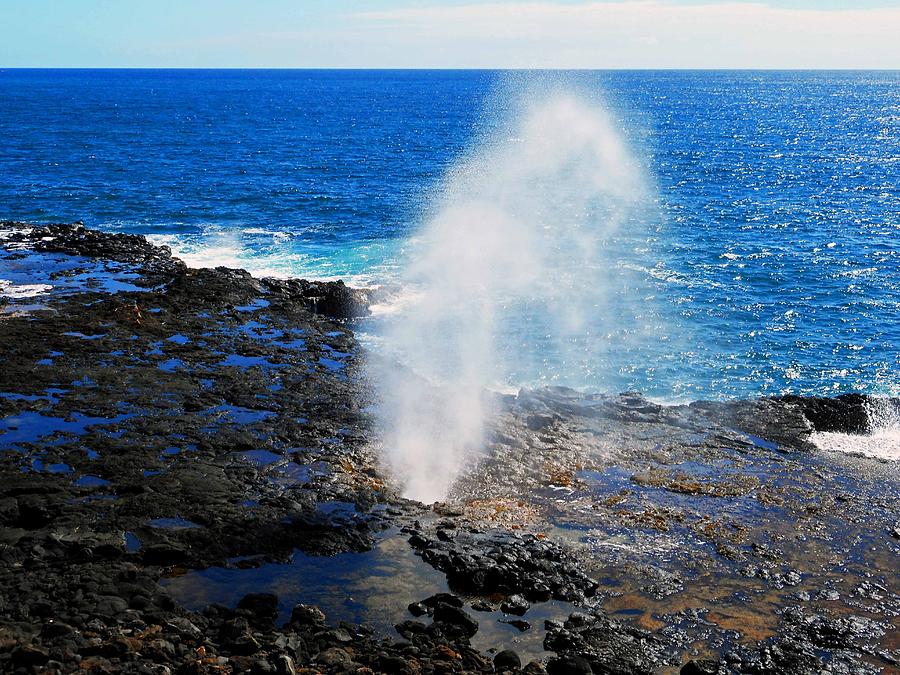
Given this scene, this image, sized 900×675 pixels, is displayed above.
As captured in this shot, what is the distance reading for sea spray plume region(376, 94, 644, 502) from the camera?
26766mm

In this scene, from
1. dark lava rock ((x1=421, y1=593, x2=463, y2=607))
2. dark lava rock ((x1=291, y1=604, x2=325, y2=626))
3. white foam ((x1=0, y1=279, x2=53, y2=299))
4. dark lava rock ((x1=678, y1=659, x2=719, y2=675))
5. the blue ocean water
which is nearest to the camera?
dark lava rock ((x1=678, y1=659, x2=719, y2=675))

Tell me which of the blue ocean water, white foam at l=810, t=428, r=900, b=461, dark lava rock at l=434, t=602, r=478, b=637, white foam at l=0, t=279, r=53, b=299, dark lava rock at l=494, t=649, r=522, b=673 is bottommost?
dark lava rock at l=494, t=649, r=522, b=673

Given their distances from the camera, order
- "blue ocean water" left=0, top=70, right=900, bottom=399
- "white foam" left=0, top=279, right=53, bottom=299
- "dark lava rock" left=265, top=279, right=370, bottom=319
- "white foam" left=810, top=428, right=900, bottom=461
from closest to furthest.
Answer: "white foam" left=810, top=428, right=900, bottom=461 < "white foam" left=0, top=279, right=53, bottom=299 < "blue ocean water" left=0, top=70, right=900, bottom=399 < "dark lava rock" left=265, top=279, right=370, bottom=319

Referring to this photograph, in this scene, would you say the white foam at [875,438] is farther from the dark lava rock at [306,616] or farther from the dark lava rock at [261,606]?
the dark lava rock at [261,606]

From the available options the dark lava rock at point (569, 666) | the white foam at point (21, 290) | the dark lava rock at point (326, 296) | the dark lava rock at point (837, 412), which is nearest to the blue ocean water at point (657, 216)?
the dark lava rock at point (326, 296)

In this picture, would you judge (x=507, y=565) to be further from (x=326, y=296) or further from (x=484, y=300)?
(x=484, y=300)

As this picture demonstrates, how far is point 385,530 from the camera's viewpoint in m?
20.2

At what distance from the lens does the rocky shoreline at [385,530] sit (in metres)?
16.0

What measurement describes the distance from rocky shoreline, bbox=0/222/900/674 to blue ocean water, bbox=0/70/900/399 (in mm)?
8101

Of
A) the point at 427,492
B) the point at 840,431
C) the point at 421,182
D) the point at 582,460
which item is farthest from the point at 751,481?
the point at 421,182

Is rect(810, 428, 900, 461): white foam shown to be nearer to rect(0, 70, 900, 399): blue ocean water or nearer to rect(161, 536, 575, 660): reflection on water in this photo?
rect(0, 70, 900, 399): blue ocean water

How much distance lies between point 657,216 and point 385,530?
174 feet

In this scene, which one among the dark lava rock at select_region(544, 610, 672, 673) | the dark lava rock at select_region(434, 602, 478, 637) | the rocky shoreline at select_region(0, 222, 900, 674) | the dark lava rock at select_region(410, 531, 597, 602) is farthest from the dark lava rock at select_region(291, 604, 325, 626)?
the dark lava rock at select_region(544, 610, 672, 673)

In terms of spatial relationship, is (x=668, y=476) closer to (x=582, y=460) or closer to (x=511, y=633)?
(x=582, y=460)
